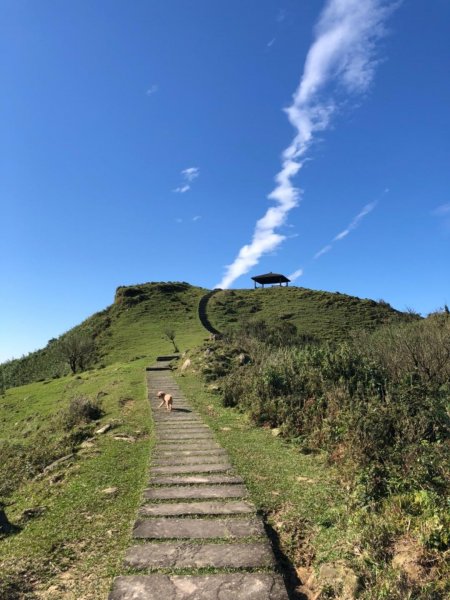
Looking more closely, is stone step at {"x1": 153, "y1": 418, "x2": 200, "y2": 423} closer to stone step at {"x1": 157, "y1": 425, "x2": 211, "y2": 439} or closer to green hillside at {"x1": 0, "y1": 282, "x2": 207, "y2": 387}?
stone step at {"x1": 157, "y1": 425, "x2": 211, "y2": 439}

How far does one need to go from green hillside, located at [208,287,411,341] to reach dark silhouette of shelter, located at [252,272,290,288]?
933 cm

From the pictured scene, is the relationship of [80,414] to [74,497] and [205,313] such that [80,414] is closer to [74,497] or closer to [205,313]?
[74,497]

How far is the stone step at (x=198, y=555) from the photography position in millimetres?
4141

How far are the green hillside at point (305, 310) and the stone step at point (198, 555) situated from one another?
4564 centimetres

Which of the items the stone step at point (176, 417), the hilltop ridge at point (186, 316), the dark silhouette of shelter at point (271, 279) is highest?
the dark silhouette of shelter at point (271, 279)

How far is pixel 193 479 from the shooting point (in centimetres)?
652

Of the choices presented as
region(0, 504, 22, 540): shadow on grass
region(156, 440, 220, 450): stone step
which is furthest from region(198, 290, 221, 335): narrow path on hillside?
region(0, 504, 22, 540): shadow on grass

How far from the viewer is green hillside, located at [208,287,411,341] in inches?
2203

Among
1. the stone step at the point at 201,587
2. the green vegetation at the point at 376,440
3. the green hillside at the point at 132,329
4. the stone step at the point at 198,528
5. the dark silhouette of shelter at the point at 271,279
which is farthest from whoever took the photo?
the dark silhouette of shelter at the point at 271,279

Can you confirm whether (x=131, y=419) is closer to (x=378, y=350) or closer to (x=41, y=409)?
(x=378, y=350)

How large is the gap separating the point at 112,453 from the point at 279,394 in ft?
16.0

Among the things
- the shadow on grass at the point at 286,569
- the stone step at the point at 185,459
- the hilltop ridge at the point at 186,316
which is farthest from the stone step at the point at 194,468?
the hilltop ridge at the point at 186,316

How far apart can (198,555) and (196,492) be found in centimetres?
167

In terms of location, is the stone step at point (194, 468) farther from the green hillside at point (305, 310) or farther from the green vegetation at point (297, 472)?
the green hillside at point (305, 310)
